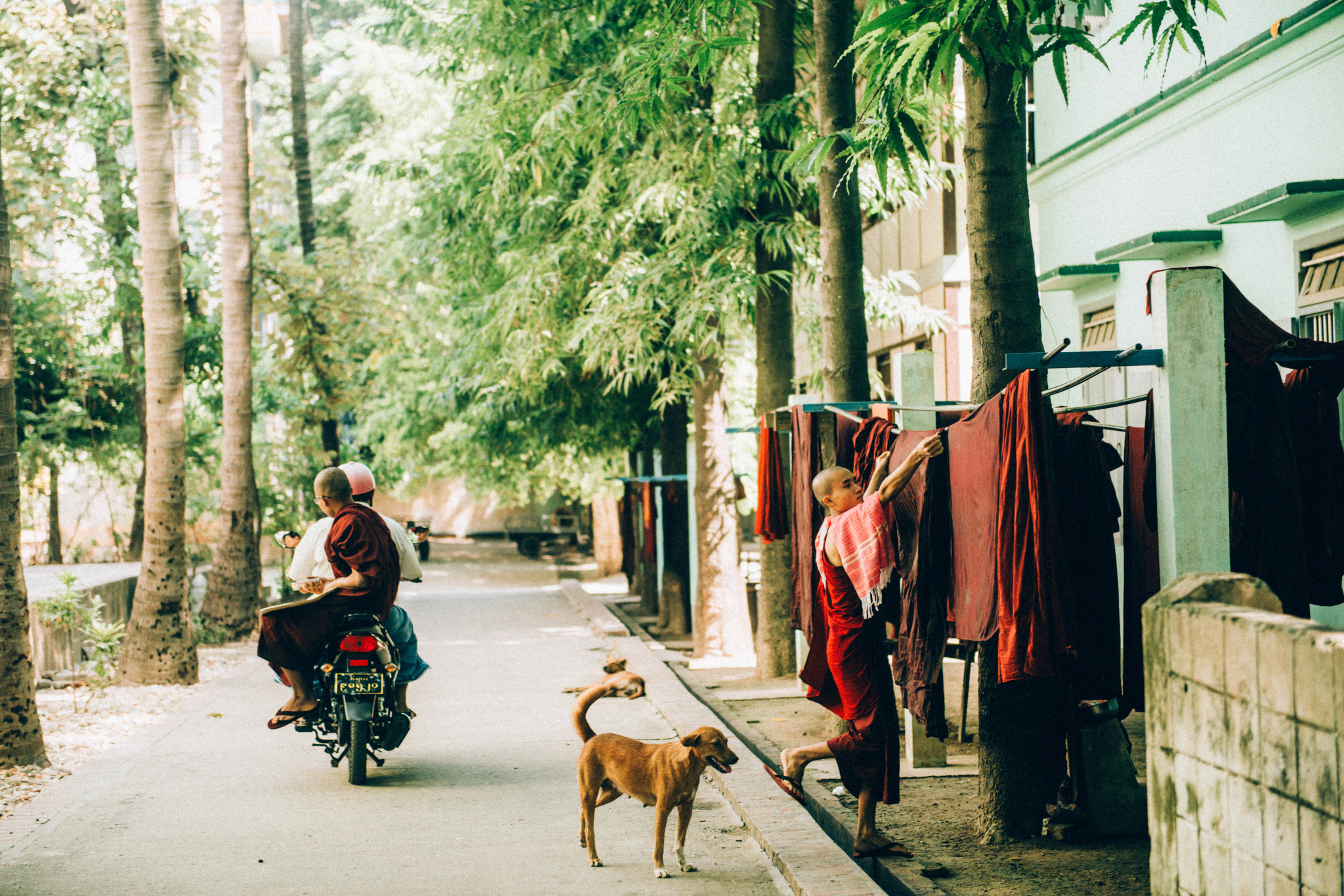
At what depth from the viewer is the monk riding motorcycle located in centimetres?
827

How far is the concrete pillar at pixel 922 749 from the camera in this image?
8.24 m

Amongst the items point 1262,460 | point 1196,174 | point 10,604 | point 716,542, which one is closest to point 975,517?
point 1262,460

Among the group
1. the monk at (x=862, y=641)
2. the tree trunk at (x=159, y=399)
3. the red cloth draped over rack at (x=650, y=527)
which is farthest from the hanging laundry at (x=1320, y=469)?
the red cloth draped over rack at (x=650, y=527)

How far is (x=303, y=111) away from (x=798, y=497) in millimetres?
18581

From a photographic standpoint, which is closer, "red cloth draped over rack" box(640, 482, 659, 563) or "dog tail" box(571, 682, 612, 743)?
"dog tail" box(571, 682, 612, 743)

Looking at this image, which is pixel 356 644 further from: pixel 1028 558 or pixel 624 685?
pixel 1028 558

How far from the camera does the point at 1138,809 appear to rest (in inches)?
260

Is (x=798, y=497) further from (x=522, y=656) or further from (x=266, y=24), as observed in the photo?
(x=266, y=24)

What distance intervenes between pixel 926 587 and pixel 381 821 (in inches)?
137

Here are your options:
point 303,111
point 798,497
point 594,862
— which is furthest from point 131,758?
point 303,111

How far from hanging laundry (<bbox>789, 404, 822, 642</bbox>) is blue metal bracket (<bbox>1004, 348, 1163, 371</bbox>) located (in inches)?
110

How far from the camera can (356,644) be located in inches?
326

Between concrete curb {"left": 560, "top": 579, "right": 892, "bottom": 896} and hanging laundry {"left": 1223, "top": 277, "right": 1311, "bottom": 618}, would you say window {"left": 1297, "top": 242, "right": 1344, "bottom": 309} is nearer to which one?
hanging laundry {"left": 1223, "top": 277, "right": 1311, "bottom": 618}

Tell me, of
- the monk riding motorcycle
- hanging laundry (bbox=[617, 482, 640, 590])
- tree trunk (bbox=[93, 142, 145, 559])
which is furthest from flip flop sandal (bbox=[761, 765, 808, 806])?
hanging laundry (bbox=[617, 482, 640, 590])
